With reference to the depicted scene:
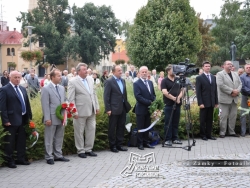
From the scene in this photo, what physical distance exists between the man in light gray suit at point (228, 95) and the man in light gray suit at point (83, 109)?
13.4ft

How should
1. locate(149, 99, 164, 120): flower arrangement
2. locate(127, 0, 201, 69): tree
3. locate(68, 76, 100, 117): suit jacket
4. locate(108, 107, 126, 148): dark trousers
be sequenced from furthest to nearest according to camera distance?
1. locate(127, 0, 201, 69): tree
2. locate(149, 99, 164, 120): flower arrangement
3. locate(108, 107, 126, 148): dark trousers
4. locate(68, 76, 100, 117): suit jacket

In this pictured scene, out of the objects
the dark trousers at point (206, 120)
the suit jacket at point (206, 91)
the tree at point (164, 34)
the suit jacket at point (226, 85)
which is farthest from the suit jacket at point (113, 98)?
the tree at point (164, 34)

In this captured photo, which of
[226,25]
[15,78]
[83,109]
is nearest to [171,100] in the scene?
[83,109]

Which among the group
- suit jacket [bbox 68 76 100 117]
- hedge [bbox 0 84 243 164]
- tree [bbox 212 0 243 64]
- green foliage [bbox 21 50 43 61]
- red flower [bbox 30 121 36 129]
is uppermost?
tree [bbox 212 0 243 64]

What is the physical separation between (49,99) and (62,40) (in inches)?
2456

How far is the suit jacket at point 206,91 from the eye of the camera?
37.6 feet

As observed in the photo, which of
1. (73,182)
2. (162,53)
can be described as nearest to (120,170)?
(73,182)

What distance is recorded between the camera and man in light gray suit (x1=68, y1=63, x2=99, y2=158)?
9.42 metres

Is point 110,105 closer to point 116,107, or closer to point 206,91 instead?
point 116,107

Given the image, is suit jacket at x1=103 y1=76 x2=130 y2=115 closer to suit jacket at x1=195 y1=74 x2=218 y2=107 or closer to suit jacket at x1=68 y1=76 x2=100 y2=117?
suit jacket at x1=68 y1=76 x2=100 y2=117

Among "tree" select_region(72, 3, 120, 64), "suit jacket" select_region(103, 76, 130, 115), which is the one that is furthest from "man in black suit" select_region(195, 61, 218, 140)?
"tree" select_region(72, 3, 120, 64)

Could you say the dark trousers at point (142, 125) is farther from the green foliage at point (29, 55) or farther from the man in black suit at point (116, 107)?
the green foliage at point (29, 55)

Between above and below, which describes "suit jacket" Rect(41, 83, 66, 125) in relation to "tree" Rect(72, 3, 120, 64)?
below

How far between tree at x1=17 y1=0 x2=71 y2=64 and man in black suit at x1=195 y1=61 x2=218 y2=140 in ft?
191
